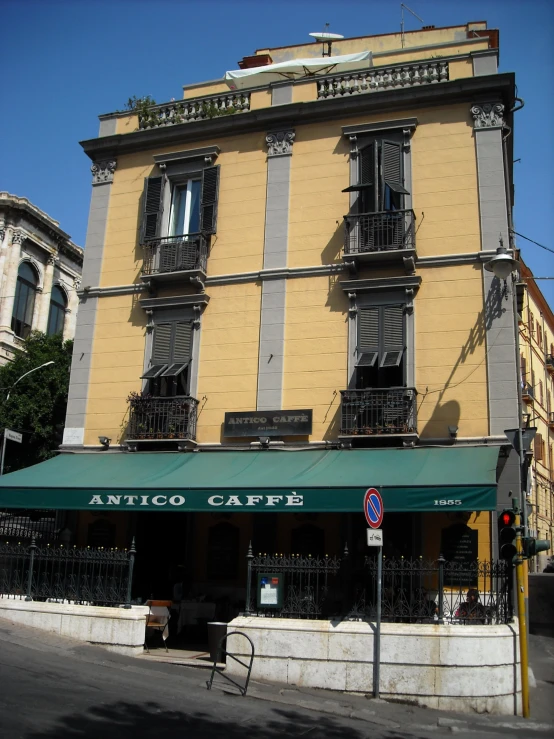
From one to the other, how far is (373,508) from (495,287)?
239 inches

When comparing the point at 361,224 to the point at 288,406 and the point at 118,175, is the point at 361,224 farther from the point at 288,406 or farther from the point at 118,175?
the point at 118,175

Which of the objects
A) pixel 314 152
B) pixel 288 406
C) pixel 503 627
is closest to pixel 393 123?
pixel 314 152

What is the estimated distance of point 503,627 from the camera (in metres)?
10.9

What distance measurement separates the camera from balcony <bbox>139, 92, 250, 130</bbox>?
17.6 metres

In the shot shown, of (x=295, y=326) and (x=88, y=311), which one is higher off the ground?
(x=88, y=311)

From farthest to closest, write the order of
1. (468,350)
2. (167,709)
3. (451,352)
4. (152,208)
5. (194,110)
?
(194,110)
(152,208)
(451,352)
(468,350)
(167,709)

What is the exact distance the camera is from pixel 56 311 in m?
43.1

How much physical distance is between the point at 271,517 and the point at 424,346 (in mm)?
4673

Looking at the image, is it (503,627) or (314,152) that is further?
(314,152)

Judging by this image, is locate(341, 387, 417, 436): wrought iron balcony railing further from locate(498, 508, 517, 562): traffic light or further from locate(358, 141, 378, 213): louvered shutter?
locate(358, 141, 378, 213): louvered shutter

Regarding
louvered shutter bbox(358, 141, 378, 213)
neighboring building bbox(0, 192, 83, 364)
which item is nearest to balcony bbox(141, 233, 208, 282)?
louvered shutter bbox(358, 141, 378, 213)

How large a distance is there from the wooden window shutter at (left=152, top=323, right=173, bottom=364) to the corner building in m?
0.06

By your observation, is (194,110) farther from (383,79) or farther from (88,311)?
(88,311)

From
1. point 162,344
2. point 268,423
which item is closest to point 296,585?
point 268,423
